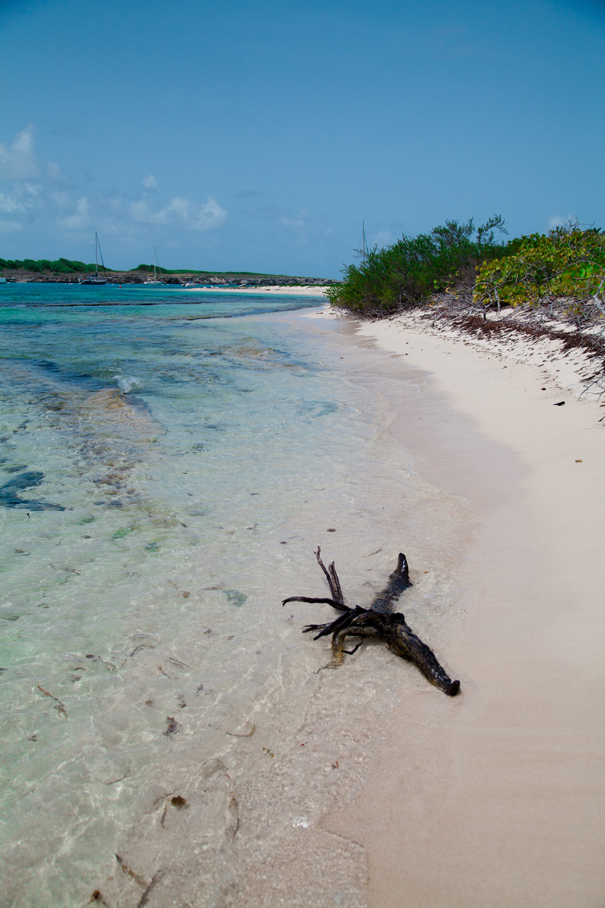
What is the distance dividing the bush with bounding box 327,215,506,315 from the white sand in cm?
1692

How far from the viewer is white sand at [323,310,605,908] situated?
4.47 feet

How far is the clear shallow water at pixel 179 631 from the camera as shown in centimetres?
156

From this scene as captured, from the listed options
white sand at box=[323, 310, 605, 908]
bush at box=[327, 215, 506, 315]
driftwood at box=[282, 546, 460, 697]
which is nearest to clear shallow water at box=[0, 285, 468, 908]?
driftwood at box=[282, 546, 460, 697]

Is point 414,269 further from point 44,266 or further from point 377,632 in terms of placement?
point 44,266

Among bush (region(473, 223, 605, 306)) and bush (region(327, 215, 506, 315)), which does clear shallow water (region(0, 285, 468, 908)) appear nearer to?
bush (region(473, 223, 605, 306))

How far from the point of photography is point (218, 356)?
1316cm

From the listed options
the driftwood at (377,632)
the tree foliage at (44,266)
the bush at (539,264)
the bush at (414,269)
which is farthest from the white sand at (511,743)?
the tree foliage at (44,266)

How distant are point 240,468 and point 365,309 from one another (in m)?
21.2

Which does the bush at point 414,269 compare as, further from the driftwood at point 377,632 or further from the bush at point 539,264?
the driftwood at point 377,632

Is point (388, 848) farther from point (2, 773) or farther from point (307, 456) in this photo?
point (307, 456)

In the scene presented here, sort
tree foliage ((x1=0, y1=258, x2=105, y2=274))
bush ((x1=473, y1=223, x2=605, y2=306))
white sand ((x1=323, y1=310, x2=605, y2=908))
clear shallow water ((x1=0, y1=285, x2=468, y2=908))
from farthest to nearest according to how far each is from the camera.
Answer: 1. tree foliage ((x1=0, y1=258, x2=105, y2=274))
2. bush ((x1=473, y1=223, x2=605, y2=306))
3. clear shallow water ((x1=0, y1=285, x2=468, y2=908))
4. white sand ((x1=323, y1=310, x2=605, y2=908))

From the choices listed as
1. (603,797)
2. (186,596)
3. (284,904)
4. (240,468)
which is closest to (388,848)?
(284,904)

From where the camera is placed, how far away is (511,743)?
5.80 ft

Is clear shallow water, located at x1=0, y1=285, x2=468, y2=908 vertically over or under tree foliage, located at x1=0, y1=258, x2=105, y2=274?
under
